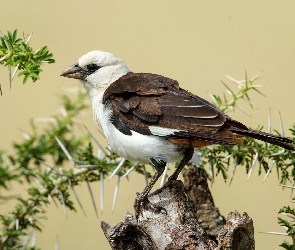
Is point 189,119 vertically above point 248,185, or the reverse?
point 248,185

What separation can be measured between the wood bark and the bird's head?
1.00 meters

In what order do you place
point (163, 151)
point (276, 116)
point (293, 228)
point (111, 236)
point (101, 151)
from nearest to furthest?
point (111, 236) → point (293, 228) → point (163, 151) → point (101, 151) → point (276, 116)

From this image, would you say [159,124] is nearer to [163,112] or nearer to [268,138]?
[163,112]

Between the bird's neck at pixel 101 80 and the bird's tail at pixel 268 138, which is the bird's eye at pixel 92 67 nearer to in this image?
the bird's neck at pixel 101 80

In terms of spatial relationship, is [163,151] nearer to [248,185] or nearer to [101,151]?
[101,151]

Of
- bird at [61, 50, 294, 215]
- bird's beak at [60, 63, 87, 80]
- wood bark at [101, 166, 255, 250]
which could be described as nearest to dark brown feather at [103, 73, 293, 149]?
bird at [61, 50, 294, 215]

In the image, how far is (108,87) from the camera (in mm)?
4082

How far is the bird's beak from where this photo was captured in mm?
4262

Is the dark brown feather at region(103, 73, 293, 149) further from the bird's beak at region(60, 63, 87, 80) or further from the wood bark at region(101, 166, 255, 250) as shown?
the bird's beak at region(60, 63, 87, 80)

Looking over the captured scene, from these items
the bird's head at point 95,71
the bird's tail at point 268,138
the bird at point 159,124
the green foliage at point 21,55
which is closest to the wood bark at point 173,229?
the bird at point 159,124

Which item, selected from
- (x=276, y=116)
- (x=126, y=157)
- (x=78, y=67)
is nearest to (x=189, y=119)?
(x=126, y=157)

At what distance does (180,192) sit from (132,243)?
0.51 meters

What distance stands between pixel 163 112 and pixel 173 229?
70cm

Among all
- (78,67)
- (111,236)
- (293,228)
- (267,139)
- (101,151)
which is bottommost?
(111,236)
